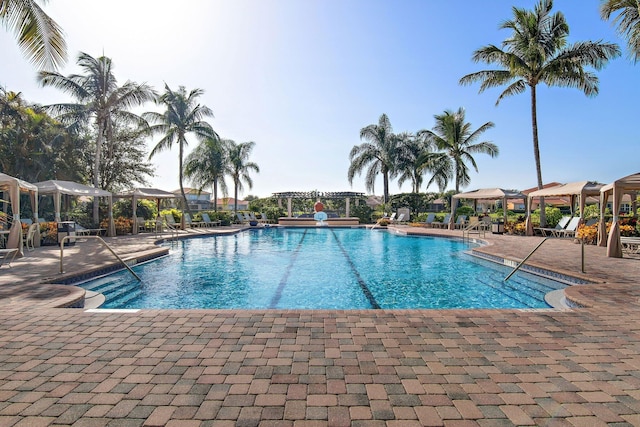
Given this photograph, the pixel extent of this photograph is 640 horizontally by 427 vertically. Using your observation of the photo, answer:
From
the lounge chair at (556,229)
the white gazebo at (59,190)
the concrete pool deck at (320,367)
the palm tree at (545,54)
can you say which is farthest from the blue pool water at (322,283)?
the palm tree at (545,54)

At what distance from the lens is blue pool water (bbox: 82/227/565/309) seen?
6.10 metres

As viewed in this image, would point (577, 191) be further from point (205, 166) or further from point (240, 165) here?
point (240, 165)

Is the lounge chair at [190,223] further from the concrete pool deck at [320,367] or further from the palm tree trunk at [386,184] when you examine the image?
the concrete pool deck at [320,367]

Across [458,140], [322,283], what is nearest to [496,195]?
[458,140]

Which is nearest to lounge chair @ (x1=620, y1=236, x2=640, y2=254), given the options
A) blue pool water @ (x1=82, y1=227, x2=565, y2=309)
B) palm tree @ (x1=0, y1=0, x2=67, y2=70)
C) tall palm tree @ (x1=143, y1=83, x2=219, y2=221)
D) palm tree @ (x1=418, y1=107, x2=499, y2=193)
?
blue pool water @ (x1=82, y1=227, x2=565, y2=309)

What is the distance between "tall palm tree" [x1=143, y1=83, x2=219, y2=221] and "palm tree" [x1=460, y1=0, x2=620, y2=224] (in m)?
19.0

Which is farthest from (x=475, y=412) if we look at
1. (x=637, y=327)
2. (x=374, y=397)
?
(x=637, y=327)

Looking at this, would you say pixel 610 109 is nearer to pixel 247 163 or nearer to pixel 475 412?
pixel 475 412

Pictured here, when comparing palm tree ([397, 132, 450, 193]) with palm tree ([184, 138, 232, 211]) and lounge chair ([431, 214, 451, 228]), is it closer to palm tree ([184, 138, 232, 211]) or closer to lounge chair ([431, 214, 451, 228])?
lounge chair ([431, 214, 451, 228])

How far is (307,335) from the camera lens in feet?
11.0

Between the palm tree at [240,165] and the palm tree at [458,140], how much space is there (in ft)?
55.3

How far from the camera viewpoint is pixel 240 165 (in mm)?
31094

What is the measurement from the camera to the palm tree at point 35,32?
8.38 metres

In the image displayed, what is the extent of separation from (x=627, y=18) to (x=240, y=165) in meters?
27.1
